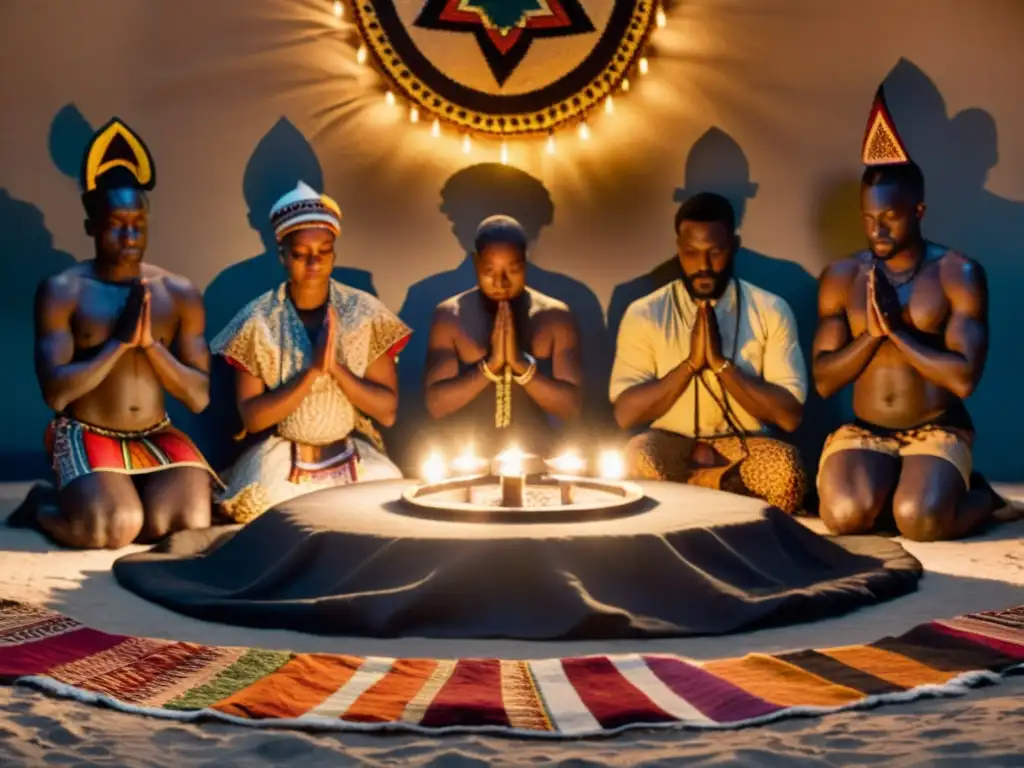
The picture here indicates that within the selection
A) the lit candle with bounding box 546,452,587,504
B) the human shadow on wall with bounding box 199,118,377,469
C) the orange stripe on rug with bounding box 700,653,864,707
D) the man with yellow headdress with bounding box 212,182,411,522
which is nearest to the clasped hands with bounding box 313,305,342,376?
the man with yellow headdress with bounding box 212,182,411,522

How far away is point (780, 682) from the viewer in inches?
122

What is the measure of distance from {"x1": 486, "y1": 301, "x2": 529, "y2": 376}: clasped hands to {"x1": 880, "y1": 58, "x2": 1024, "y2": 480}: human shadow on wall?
2.28 metres

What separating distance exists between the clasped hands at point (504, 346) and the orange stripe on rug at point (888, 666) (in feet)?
8.49

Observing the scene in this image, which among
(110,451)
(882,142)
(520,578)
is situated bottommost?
(520,578)

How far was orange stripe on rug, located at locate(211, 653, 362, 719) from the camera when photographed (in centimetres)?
286

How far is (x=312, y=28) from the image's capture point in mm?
6680

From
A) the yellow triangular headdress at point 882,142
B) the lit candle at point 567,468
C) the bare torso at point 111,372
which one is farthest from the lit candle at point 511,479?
the yellow triangular headdress at point 882,142

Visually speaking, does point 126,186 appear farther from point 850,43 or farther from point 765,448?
point 850,43

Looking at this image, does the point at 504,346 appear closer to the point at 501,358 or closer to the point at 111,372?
the point at 501,358

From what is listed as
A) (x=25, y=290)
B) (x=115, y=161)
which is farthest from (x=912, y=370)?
(x=25, y=290)

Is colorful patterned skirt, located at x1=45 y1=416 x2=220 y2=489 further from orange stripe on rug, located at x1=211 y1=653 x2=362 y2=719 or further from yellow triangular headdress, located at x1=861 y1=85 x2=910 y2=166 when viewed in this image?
yellow triangular headdress, located at x1=861 y1=85 x2=910 y2=166

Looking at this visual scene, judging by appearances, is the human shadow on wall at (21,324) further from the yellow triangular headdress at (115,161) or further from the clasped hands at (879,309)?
the clasped hands at (879,309)

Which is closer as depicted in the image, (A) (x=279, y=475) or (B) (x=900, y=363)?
(B) (x=900, y=363)

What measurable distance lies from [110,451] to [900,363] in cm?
328
